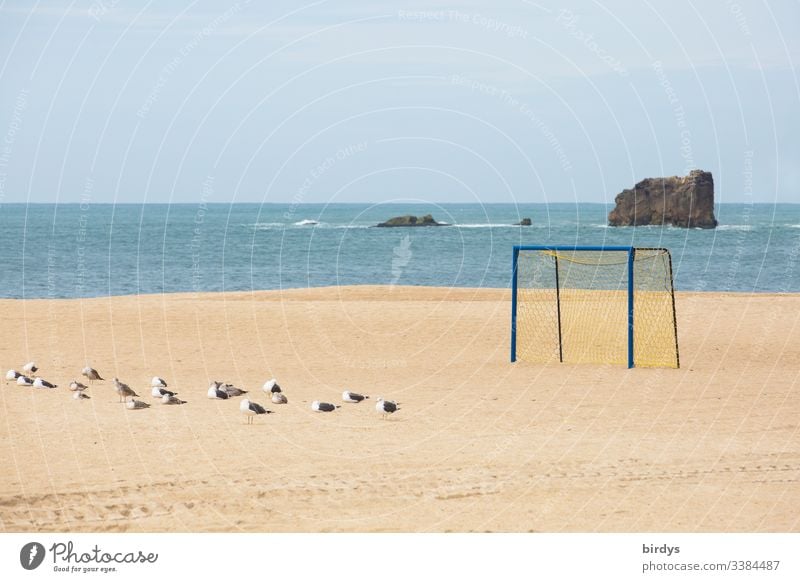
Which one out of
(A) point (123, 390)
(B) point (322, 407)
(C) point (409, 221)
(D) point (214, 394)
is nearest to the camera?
(B) point (322, 407)

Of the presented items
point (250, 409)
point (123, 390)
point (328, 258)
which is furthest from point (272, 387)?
point (328, 258)

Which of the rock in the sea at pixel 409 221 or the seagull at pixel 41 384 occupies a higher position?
the rock in the sea at pixel 409 221

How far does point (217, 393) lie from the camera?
54.7 ft

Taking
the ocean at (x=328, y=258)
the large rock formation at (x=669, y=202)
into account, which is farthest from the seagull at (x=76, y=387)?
the large rock formation at (x=669, y=202)

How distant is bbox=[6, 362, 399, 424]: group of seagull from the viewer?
1551 cm

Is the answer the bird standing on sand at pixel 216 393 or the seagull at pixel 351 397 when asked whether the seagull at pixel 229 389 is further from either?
the seagull at pixel 351 397

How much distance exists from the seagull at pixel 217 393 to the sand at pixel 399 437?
197 mm

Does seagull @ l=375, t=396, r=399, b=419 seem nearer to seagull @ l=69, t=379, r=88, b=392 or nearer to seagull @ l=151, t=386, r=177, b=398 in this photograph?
seagull @ l=151, t=386, r=177, b=398

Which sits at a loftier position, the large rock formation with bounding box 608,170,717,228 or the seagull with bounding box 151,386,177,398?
the large rock formation with bounding box 608,170,717,228
